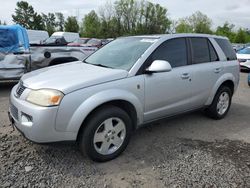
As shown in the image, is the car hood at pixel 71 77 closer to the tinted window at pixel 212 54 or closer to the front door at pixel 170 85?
the front door at pixel 170 85

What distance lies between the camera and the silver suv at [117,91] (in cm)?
316

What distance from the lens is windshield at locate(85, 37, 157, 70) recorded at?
13.0ft

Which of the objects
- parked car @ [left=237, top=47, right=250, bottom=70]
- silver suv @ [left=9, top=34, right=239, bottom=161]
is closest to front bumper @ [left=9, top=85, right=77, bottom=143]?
silver suv @ [left=9, top=34, right=239, bottom=161]

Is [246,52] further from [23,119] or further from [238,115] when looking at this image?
[23,119]

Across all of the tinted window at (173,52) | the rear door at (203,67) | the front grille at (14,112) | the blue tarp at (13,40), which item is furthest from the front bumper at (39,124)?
the blue tarp at (13,40)

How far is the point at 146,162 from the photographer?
3.61 metres

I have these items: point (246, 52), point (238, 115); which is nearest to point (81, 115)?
point (238, 115)

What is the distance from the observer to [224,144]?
4.26 metres

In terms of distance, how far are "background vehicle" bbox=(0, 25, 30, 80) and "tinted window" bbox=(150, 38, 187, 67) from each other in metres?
4.60

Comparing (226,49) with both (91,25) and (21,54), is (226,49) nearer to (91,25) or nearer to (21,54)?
(21,54)

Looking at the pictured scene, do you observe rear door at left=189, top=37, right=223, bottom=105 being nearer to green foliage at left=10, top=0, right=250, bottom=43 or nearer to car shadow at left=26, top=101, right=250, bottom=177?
car shadow at left=26, top=101, right=250, bottom=177

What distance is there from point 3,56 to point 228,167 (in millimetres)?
6143

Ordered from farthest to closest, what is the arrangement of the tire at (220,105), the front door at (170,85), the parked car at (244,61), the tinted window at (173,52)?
1. the parked car at (244,61)
2. the tire at (220,105)
3. the tinted window at (173,52)
4. the front door at (170,85)

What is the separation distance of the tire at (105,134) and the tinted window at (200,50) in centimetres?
186
